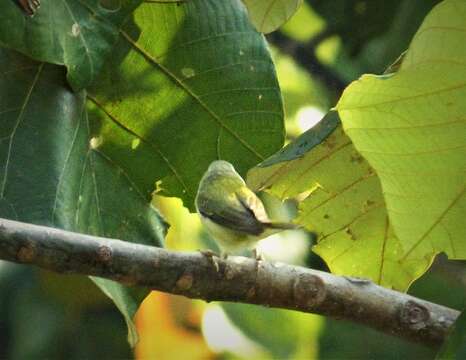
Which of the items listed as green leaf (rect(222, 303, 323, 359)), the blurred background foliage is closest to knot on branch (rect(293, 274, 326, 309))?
the blurred background foliage

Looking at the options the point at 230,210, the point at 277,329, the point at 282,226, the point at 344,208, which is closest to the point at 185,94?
the point at 230,210

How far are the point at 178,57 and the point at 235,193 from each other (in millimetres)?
261

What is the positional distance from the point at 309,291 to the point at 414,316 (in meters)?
0.15

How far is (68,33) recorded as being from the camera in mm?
1796

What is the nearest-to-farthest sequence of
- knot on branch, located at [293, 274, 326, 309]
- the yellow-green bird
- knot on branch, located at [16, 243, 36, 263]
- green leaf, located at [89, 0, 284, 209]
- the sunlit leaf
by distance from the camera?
1. knot on branch, located at [16, 243, 36, 263]
2. knot on branch, located at [293, 274, 326, 309]
3. the yellow-green bird
4. green leaf, located at [89, 0, 284, 209]
5. the sunlit leaf

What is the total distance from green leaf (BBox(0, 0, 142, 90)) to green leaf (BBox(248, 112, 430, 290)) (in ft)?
1.35

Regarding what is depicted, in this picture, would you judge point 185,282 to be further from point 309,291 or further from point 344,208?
point 344,208

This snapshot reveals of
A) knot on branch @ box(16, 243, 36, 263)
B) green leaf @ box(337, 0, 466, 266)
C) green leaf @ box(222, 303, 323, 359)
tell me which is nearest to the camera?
green leaf @ box(337, 0, 466, 266)

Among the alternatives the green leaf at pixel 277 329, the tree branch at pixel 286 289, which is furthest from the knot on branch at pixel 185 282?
the green leaf at pixel 277 329

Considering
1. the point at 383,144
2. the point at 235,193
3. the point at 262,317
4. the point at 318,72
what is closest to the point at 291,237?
the point at 262,317

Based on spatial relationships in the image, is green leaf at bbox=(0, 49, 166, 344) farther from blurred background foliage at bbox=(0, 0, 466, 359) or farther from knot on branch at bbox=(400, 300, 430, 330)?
blurred background foliage at bbox=(0, 0, 466, 359)

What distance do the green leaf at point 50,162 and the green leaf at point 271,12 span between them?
579 millimetres

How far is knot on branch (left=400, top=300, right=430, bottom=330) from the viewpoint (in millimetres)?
1537

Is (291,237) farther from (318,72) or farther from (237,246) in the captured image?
(237,246)
